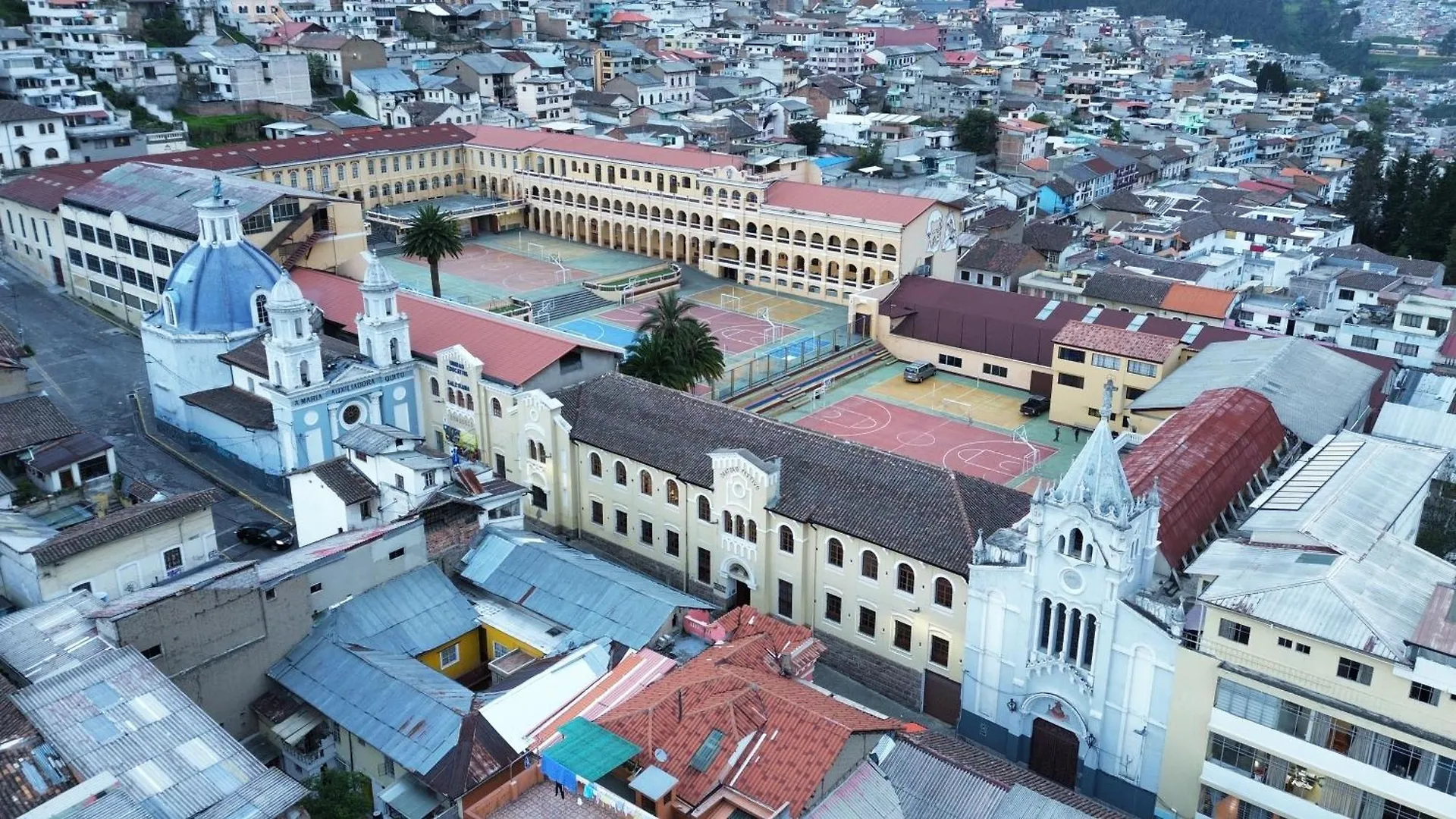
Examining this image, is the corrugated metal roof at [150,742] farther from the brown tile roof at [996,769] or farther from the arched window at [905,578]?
the arched window at [905,578]

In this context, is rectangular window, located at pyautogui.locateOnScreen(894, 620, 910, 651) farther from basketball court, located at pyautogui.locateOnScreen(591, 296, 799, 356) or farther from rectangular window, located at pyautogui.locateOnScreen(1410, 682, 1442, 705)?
basketball court, located at pyautogui.locateOnScreen(591, 296, 799, 356)

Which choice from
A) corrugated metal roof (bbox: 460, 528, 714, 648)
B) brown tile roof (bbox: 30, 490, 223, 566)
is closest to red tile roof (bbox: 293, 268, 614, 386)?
corrugated metal roof (bbox: 460, 528, 714, 648)

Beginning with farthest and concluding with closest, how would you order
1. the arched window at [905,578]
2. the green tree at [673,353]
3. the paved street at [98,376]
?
1. the green tree at [673,353]
2. the paved street at [98,376]
3. the arched window at [905,578]

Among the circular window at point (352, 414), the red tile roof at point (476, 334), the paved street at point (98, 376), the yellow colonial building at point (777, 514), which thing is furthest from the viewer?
the paved street at point (98, 376)

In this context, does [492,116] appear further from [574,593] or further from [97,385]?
[574,593]

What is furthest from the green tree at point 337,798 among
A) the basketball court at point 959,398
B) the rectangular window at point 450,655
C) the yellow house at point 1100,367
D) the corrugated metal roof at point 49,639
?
the yellow house at point 1100,367

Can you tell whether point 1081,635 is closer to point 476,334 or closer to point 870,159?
point 476,334
